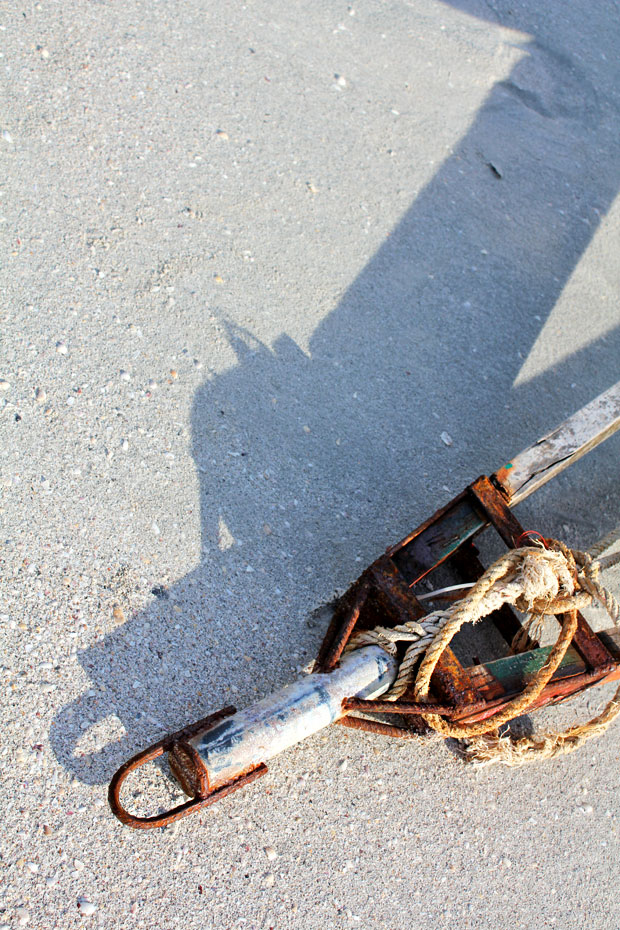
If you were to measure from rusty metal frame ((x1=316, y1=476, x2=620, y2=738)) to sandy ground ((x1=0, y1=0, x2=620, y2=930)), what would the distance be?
214 millimetres

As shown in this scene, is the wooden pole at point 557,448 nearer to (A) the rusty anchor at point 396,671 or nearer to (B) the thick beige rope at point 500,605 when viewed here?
(A) the rusty anchor at point 396,671

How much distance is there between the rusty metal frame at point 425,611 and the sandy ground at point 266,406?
0.70 ft

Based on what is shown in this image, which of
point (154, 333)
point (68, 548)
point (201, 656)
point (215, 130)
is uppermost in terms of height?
point (215, 130)

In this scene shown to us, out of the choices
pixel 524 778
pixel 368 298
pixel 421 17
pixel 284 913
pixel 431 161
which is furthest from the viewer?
pixel 421 17

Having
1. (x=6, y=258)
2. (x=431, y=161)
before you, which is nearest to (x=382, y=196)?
(x=431, y=161)

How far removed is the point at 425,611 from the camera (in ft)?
7.31

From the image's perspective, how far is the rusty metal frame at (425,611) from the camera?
1.97 m

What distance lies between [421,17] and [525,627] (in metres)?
3.86

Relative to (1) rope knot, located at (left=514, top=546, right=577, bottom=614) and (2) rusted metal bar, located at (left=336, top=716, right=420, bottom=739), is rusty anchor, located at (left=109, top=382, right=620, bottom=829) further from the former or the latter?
(1) rope knot, located at (left=514, top=546, right=577, bottom=614)

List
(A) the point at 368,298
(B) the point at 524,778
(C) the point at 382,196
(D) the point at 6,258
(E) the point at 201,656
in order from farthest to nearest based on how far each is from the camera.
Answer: (C) the point at 382,196 → (A) the point at 368,298 → (D) the point at 6,258 → (B) the point at 524,778 → (E) the point at 201,656

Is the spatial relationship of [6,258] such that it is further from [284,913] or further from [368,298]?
[284,913]

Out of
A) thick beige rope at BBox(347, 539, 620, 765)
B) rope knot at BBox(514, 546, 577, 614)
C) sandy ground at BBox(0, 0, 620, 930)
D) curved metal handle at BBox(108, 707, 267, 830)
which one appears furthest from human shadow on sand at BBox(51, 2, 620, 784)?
rope knot at BBox(514, 546, 577, 614)

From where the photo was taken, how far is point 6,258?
8.67 feet

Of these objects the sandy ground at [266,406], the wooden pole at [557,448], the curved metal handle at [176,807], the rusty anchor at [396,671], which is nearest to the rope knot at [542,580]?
the rusty anchor at [396,671]
